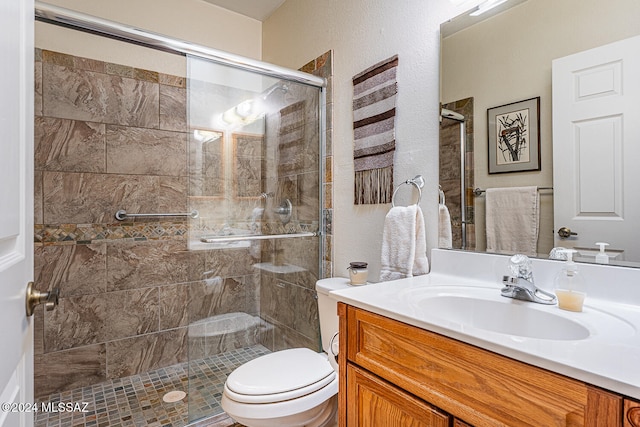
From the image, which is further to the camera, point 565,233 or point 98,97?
point 98,97

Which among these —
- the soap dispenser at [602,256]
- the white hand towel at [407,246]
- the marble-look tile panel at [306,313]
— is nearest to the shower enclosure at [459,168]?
the white hand towel at [407,246]

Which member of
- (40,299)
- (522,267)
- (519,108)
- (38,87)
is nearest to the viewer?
(40,299)

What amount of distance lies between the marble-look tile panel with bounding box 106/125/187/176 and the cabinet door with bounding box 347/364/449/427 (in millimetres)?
1881

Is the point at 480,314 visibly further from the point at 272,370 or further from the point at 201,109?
the point at 201,109

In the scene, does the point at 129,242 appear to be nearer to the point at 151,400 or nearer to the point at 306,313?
the point at 151,400

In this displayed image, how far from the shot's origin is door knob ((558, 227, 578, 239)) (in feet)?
3.52

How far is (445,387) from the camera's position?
0.78 metres

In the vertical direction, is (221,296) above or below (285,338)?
above

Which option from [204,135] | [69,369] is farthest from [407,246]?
[69,369]

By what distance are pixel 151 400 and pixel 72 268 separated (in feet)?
2.99

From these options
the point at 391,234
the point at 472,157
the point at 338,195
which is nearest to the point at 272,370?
the point at 391,234

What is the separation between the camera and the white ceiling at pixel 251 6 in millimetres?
2473

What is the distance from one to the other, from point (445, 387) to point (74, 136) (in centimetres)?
233

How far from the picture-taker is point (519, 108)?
3.93 ft
